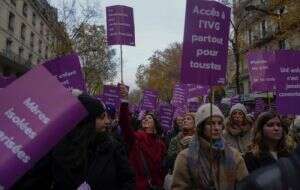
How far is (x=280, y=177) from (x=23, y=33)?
5188 centimetres

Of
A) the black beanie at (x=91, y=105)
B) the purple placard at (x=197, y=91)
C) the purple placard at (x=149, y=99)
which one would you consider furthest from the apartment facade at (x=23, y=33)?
the black beanie at (x=91, y=105)

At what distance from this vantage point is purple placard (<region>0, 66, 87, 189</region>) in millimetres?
2537

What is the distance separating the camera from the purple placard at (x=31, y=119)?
2537 millimetres

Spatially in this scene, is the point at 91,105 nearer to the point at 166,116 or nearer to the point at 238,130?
the point at 238,130

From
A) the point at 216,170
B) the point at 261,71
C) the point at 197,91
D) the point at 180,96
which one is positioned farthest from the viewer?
the point at 180,96

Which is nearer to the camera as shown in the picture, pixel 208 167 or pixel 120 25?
pixel 208 167

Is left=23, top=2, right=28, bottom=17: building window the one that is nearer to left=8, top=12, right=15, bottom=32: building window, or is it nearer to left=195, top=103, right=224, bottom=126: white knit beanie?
left=8, top=12, right=15, bottom=32: building window

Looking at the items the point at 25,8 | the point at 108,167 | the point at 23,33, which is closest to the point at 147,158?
the point at 108,167

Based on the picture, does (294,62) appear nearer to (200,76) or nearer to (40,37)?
→ (200,76)

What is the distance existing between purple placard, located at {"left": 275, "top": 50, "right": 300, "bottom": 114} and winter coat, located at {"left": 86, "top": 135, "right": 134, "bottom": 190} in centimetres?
499

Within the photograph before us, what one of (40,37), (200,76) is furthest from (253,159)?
(40,37)

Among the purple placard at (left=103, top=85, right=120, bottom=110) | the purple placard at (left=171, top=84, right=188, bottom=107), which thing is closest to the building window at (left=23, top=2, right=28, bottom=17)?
the purple placard at (left=171, top=84, right=188, bottom=107)

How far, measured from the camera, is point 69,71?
749 centimetres

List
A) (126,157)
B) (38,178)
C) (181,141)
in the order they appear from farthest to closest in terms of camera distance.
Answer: (181,141) → (126,157) → (38,178)
